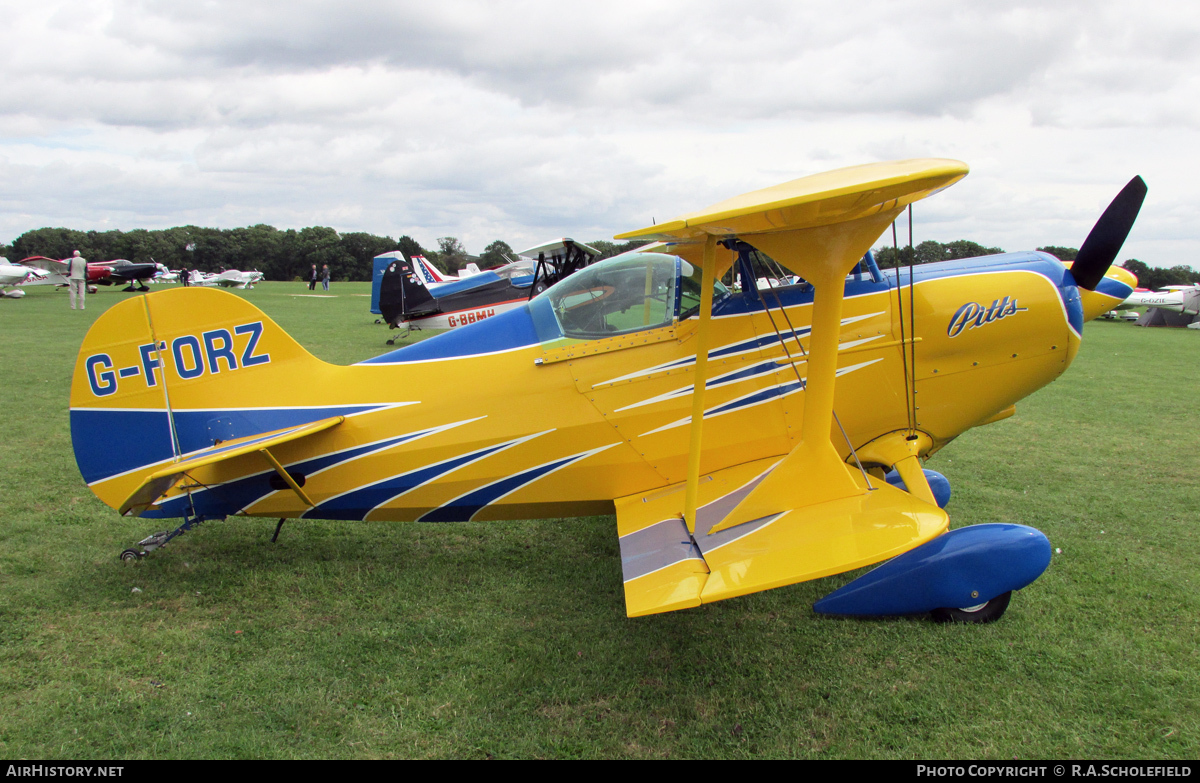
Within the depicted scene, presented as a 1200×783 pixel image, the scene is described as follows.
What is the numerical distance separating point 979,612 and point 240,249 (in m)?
81.7

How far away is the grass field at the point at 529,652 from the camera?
2766 mm

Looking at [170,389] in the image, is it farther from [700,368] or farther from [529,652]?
[700,368]

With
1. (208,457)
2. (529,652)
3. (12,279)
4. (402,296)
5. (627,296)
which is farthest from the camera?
(12,279)

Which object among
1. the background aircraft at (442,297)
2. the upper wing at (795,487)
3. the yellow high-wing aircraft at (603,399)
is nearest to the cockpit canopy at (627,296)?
the yellow high-wing aircraft at (603,399)

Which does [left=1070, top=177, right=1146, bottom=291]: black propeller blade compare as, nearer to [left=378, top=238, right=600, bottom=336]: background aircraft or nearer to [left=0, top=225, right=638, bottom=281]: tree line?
[left=378, top=238, right=600, bottom=336]: background aircraft

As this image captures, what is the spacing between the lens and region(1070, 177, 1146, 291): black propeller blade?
3.77 metres

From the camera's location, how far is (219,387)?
400cm

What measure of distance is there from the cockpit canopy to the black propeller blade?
2.13 meters

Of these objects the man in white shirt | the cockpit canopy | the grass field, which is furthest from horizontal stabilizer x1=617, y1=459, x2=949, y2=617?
the man in white shirt

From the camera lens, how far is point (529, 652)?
11.1ft

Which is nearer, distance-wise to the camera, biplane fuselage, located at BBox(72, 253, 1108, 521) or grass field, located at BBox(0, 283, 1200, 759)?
grass field, located at BBox(0, 283, 1200, 759)

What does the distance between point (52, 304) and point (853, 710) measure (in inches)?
1194

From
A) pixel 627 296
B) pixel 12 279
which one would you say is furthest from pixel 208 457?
pixel 12 279
